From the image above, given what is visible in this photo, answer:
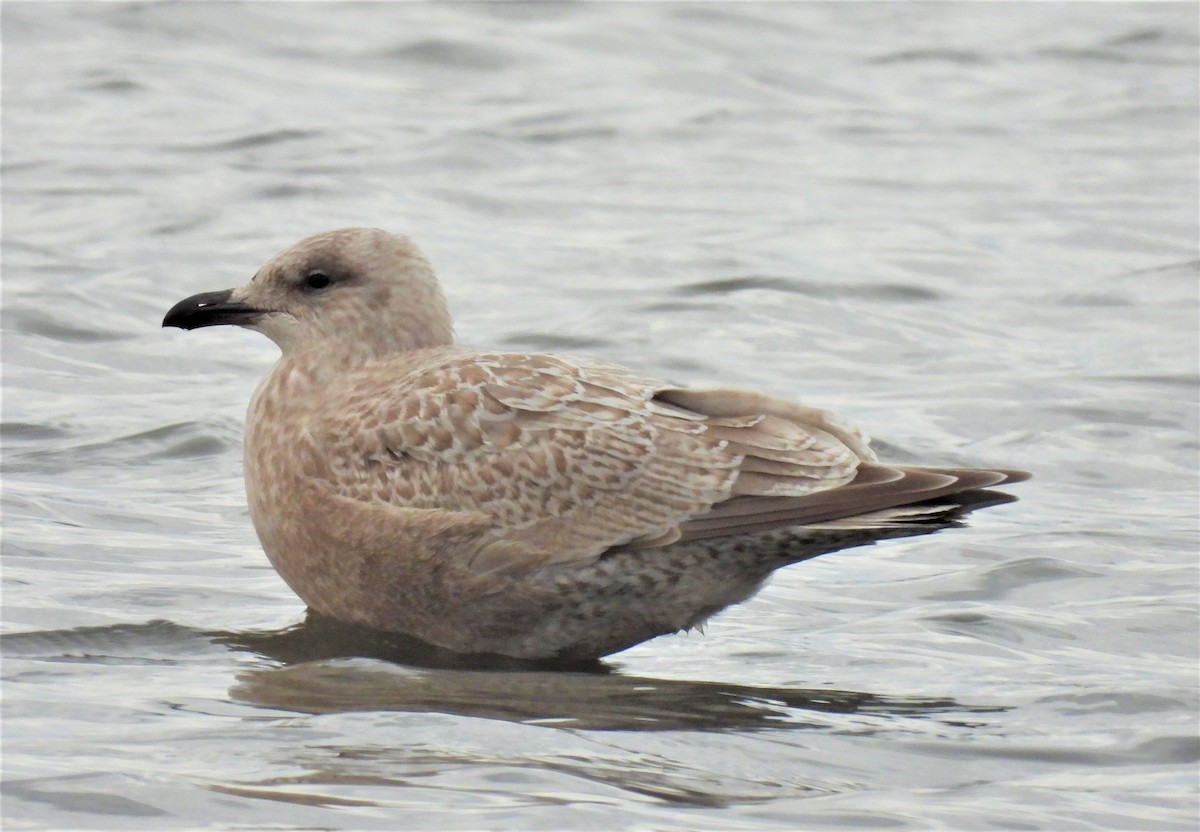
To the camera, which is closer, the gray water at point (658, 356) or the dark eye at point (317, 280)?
the gray water at point (658, 356)

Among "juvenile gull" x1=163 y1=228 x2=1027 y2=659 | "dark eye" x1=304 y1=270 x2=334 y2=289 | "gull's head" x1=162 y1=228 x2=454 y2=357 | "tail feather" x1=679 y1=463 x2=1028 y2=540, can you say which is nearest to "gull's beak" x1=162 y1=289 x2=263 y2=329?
"gull's head" x1=162 y1=228 x2=454 y2=357

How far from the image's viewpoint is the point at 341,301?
7.36 m

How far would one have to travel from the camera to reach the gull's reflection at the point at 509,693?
19.9 ft

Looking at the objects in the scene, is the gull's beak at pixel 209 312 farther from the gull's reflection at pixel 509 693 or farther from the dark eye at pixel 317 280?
the gull's reflection at pixel 509 693

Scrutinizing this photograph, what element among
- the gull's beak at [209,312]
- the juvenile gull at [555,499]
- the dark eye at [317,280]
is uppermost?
the dark eye at [317,280]

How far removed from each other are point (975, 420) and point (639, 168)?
5900 millimetres

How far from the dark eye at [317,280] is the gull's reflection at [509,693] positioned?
131 centimetres

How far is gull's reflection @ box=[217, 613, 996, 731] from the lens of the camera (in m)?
6.08

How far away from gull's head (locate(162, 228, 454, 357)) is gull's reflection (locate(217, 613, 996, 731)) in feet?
3.62

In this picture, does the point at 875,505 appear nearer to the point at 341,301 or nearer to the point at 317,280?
the point at 341,301

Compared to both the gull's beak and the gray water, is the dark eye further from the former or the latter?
the gray water

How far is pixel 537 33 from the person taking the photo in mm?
19703

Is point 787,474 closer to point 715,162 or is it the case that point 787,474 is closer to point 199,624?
point 199,624

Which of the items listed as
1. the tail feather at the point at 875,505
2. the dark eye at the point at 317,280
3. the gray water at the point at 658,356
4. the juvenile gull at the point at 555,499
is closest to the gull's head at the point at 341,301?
the dark eye at the point at 317,280
